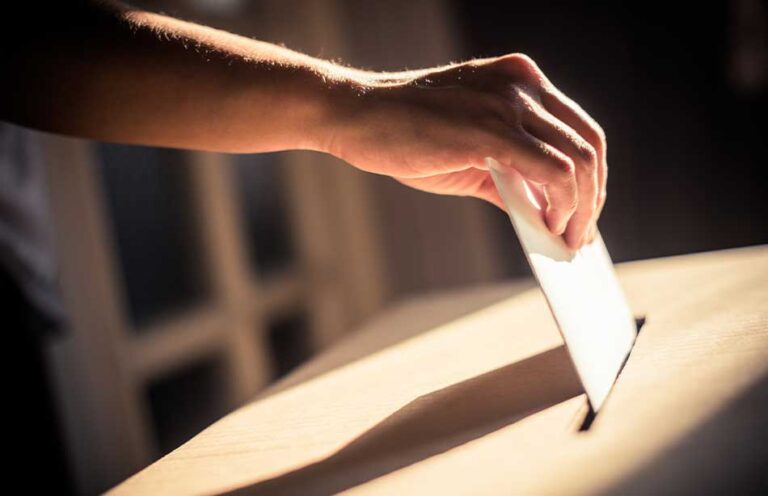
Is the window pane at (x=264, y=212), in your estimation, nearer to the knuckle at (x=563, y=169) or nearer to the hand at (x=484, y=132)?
the hand at (x=484, y=132)

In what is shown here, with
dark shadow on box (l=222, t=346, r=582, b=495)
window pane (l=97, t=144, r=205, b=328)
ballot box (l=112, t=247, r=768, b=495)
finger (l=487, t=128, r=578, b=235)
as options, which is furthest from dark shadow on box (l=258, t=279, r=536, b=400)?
window pane (l=97, t=144, r=205, b=328)

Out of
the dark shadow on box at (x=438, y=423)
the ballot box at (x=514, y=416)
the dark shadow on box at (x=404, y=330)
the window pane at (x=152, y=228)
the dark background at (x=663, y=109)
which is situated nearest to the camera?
the ballot box at (x=514, y=416)

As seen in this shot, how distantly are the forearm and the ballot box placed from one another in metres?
0.27

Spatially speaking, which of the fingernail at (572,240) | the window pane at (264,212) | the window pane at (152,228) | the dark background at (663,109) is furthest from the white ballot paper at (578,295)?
the dark background at (663,109)

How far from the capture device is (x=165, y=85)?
0.66 metres

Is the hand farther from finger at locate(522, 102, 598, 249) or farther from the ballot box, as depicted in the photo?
the ballot box

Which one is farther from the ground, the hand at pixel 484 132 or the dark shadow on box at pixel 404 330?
the hand at pixel 484 132

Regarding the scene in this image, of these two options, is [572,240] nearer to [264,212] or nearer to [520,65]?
[520,65]

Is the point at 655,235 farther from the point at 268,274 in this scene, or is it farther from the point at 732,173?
the point at 268,274

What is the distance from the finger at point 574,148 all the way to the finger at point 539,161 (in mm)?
10

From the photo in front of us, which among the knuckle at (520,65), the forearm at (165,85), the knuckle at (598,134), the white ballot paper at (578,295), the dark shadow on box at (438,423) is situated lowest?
the dark shadow on box at (438,423)

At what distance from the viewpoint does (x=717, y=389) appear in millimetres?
470

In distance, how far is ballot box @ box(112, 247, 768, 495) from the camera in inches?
15.4

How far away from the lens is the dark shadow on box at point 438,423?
0.49m
